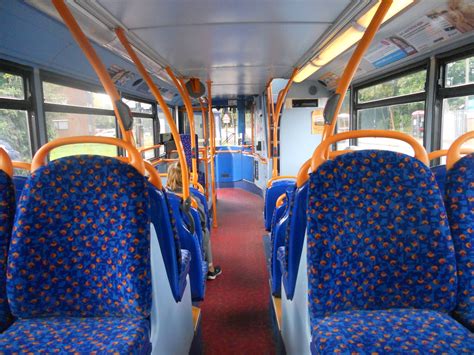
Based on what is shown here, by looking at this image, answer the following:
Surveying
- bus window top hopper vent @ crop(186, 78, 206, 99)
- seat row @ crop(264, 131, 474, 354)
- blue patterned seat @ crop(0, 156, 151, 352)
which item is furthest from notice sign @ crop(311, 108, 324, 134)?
blue patterned seat @ crop(0, 156, 151, 352)

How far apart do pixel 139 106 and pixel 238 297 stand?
404cm

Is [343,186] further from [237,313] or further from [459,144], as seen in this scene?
[237,313]

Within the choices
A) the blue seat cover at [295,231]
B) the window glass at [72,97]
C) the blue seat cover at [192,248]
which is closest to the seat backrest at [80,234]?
the blue seat cover at [295,231]

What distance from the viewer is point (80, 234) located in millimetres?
1497

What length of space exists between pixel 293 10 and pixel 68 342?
6.87ft

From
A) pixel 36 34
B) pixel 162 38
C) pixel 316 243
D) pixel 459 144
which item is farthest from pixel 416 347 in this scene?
pixel 36 34

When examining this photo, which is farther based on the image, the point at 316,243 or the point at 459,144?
the point at 459,144

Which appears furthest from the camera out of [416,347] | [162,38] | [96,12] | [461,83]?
[461,83]

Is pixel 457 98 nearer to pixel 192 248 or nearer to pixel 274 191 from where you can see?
pixel 274 191

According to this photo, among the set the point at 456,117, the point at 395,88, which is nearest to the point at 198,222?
the point at 456,117

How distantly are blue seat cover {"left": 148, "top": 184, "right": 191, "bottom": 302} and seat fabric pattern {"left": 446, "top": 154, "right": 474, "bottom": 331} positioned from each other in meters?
1.39

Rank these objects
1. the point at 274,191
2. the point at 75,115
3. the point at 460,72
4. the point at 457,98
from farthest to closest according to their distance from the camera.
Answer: the point at 274,191
the point at 75,115
the point at 457,98
the point at 460,72

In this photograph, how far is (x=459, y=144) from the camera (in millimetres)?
1568

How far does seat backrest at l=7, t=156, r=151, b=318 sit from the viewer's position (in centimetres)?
→ 146
